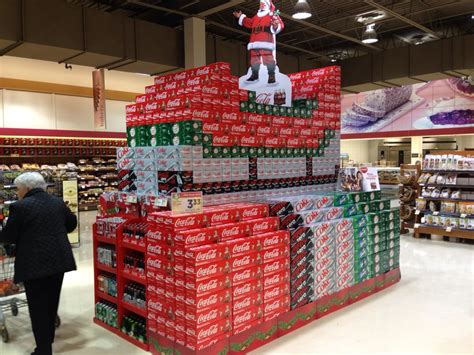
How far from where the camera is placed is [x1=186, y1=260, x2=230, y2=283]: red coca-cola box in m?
3.15

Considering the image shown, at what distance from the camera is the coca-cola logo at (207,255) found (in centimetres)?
316

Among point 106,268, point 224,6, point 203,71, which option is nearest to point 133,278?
point 106,268

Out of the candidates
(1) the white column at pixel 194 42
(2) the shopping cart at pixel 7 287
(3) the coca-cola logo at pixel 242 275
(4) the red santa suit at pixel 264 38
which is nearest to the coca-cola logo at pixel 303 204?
(3) the coca-cola logo at pixel 242 275

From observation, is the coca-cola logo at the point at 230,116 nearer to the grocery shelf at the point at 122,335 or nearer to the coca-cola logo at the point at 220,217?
the coca-cola logo at the point at 220,217

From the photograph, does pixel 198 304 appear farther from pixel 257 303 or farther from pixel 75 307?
pixel 75 307

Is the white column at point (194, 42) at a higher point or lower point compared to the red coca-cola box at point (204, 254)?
higher

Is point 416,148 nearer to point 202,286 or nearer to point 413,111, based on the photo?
point 413,111

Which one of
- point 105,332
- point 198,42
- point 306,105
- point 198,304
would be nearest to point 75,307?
point 105,332

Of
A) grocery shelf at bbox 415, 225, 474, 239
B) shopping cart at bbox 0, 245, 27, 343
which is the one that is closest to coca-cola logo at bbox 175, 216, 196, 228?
shopping cart at bbox 0, 245, 27, 343

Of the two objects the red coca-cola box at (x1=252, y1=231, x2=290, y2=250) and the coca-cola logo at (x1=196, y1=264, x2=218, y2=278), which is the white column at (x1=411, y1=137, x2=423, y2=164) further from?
the coca-cola logo at (x1=196, y1=264, x2=218, y2=278)

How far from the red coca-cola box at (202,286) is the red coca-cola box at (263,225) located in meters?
0.56

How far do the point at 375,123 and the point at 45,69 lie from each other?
13422 millimetres

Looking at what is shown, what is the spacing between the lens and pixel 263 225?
3.81 metres

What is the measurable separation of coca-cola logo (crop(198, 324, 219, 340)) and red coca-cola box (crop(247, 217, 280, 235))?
0.85 meters
